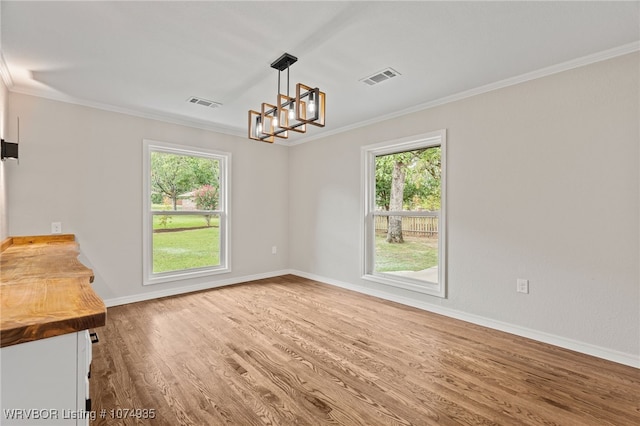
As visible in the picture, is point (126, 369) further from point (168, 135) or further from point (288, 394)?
point (168, 135)

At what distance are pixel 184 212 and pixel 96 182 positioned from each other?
111cm

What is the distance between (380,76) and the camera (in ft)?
9.98

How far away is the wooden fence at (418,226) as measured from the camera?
385cm

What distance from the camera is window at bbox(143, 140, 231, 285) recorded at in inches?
167

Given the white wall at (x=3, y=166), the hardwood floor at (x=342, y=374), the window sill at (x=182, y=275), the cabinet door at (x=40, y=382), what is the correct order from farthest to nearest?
the window sill at (x=182, y=275) → the white wall at (x=3, y=166) → the hardwood floor at (x=342, y=374) → the cabinet door at (x=40, y=382)

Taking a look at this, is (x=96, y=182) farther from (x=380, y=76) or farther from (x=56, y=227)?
(x=380, y=76)

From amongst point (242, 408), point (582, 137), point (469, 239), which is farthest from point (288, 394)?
point (582, 137)

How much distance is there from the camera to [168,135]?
4.35m

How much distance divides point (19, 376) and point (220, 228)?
14.0ft

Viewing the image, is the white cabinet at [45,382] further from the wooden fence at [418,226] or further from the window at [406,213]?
the wooden fence at [418,226]

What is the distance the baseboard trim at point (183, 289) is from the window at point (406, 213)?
6.23ft

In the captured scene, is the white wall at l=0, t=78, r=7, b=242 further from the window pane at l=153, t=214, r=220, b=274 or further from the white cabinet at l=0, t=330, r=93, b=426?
the white cabinet at l=0, t=330, r=93, b=426

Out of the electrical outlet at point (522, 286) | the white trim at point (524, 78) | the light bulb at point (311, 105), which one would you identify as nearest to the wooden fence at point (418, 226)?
the electrical outlet at point (522, 286)

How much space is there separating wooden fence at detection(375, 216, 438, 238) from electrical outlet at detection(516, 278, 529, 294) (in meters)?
1.02
